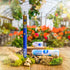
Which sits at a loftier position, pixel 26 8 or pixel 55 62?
pixel 26 8

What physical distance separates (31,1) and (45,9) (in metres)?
0.29

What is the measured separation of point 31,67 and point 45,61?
214 mm

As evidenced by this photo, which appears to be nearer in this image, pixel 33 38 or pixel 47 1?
pixel 47 1

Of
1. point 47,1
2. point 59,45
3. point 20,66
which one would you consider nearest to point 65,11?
point 47,1

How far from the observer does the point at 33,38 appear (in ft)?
11.7

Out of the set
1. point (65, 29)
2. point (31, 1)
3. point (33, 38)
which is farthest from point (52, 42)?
point (31, 1)

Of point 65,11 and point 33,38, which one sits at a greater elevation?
point 65,11

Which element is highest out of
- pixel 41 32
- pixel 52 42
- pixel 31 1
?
pixel 31 1

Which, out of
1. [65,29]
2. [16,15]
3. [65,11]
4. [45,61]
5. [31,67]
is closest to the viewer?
[31,67]

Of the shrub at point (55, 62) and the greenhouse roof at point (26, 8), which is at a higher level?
the greenhouse roof at point (26, 8)

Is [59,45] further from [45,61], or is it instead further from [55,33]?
[45,61]

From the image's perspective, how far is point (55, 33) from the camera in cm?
367

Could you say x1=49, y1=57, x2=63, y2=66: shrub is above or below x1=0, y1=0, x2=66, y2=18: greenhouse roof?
below

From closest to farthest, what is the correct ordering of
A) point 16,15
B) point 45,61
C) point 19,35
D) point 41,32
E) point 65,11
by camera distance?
point 45,61 → point 16,15 → point 65,11 → point 19,35 → point 41,32
